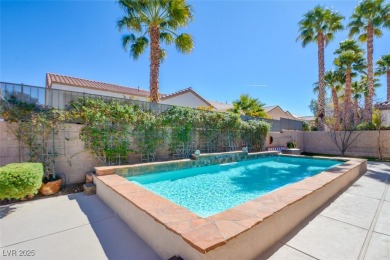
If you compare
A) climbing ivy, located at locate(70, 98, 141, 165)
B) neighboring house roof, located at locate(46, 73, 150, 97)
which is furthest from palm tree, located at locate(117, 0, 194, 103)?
neighboring house roof, located at locate(46, 73, 150, 97)

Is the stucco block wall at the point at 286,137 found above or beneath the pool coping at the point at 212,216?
above

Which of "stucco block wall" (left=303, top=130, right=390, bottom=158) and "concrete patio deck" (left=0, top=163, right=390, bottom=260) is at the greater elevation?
"stucco block wall" (left=303, top=130, right=390, bottom=158)

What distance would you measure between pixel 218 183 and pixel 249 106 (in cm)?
1269

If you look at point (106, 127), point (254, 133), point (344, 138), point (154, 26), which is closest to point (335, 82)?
point (344, 138)

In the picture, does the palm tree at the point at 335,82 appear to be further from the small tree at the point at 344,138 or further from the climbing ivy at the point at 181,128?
the climbing ivy at the point at 181,128

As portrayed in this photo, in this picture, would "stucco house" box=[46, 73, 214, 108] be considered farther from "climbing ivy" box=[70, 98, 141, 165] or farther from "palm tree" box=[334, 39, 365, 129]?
"palm tree" box=[334, 39, 365, 129]

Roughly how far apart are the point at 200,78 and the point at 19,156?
19472 mm

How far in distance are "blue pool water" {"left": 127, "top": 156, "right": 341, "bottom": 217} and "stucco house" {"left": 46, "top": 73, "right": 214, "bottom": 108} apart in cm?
372

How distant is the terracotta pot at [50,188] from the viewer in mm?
5309

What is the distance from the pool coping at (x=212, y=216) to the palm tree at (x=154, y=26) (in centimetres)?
739

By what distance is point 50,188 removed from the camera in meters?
5.39

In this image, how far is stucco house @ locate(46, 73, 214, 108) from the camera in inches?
259

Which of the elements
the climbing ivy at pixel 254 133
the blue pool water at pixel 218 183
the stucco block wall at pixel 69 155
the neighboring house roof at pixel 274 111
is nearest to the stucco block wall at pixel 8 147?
the stucco block wall at pixel 69 155

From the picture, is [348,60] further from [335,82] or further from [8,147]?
[8,147]
